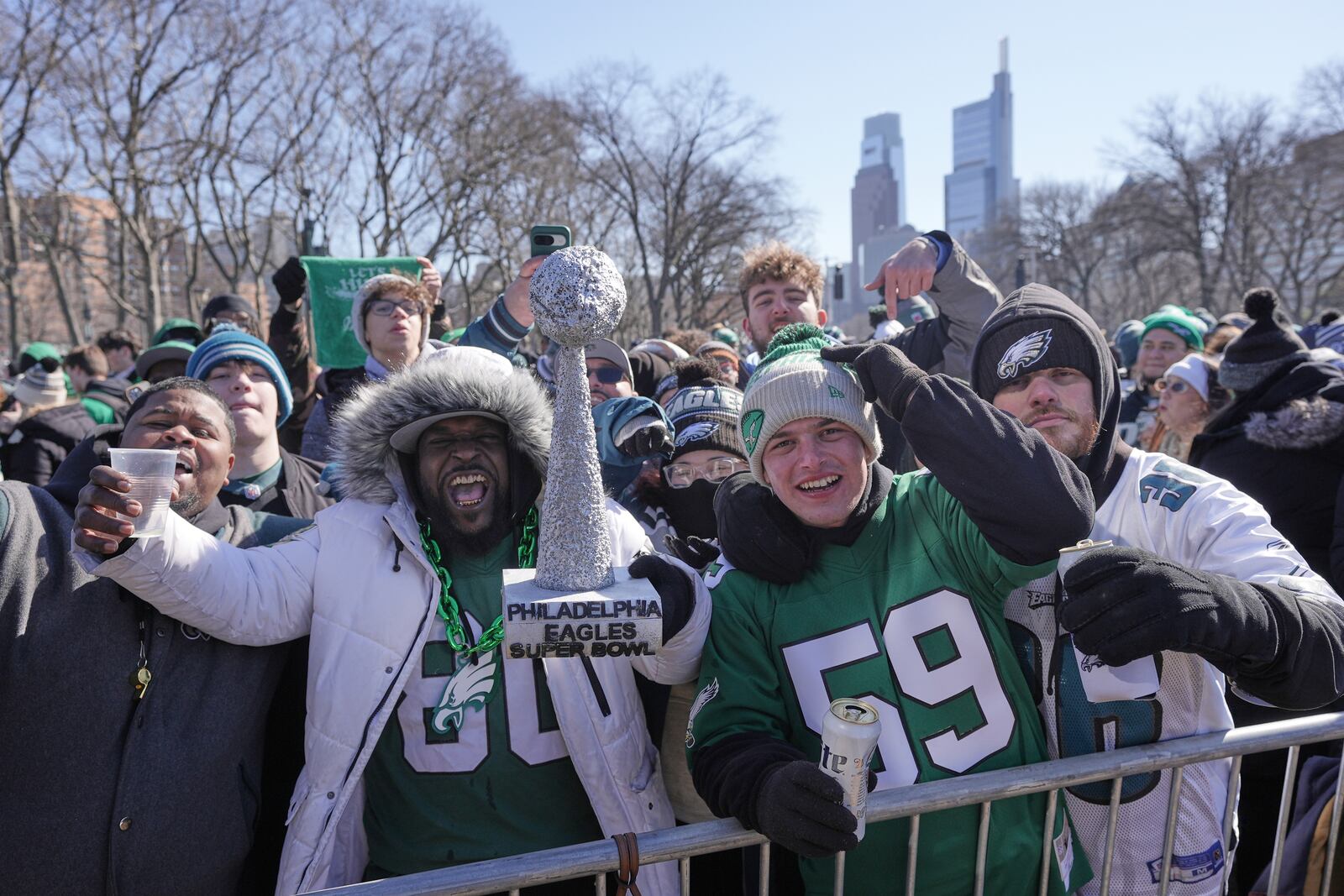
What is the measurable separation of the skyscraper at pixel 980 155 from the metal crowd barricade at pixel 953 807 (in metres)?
156

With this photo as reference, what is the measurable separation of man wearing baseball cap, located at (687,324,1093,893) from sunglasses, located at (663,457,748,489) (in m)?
0.92

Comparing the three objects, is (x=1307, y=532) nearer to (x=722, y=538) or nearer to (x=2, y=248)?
(x=722, y=538)

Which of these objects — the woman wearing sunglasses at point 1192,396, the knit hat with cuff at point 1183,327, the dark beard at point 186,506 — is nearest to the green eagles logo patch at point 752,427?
the dark beard at point 186,506

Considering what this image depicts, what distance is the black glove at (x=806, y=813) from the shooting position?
5.43ft

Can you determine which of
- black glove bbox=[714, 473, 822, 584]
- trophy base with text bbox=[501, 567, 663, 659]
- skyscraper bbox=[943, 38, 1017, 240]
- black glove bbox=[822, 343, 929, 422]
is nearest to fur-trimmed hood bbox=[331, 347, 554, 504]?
black glove bbox=[714, 473, 822, 584]

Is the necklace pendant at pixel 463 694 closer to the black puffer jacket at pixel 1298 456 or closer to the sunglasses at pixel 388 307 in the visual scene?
the sunglasses at pixel 388 307

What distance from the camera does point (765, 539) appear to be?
83.3 inches

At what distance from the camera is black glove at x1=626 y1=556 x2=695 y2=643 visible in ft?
6.26

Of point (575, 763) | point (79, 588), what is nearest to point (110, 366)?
point (79, 588)

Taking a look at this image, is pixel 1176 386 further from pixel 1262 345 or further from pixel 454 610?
pixel 454 610

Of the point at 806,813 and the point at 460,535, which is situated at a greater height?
the point at 460,535

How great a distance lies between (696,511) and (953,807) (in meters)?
A: 1.46

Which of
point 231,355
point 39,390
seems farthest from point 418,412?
point 39,390

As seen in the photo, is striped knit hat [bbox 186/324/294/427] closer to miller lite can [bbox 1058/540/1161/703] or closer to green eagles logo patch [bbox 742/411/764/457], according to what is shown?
green eagles logo patch [bbox 742/411/764/457]
